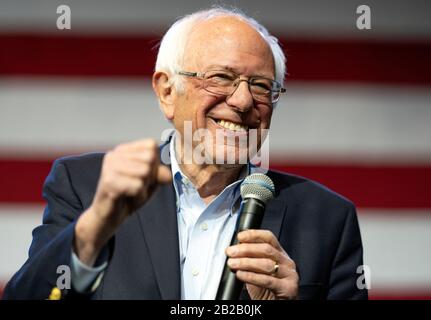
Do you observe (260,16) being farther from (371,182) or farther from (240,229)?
(240,229)

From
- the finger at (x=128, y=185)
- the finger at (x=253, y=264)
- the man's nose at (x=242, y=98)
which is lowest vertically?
the finger at (x=253, y=264)

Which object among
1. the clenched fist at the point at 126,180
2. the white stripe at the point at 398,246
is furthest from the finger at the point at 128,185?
the white stripe at the point at 398,246

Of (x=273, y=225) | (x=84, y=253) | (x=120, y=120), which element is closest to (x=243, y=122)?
(x=273, y=225)

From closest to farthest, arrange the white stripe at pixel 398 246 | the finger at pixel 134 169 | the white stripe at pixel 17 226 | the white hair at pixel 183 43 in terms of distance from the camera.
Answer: the finger at pixel 134 169, the white hair at pixel 183 43, the white stripe at pixel 17 226, the white stripe at pixel 398 246

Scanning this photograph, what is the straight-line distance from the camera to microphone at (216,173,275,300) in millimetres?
1173

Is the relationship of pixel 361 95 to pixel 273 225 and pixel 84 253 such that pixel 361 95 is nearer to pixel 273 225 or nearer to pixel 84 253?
pixel 273 225

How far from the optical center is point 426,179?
2811 millimetres

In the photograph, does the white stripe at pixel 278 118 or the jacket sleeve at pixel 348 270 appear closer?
the jacket sleeve at pixel 348 270

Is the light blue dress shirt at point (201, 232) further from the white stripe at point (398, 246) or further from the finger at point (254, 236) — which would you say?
the white stripe at point (398, 246)

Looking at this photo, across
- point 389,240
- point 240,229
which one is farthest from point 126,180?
point 389,240

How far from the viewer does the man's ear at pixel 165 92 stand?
1.75m

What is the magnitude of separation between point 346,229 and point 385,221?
1.15 m

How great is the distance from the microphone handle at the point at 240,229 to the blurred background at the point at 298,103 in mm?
1516

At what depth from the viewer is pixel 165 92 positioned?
176 cm
